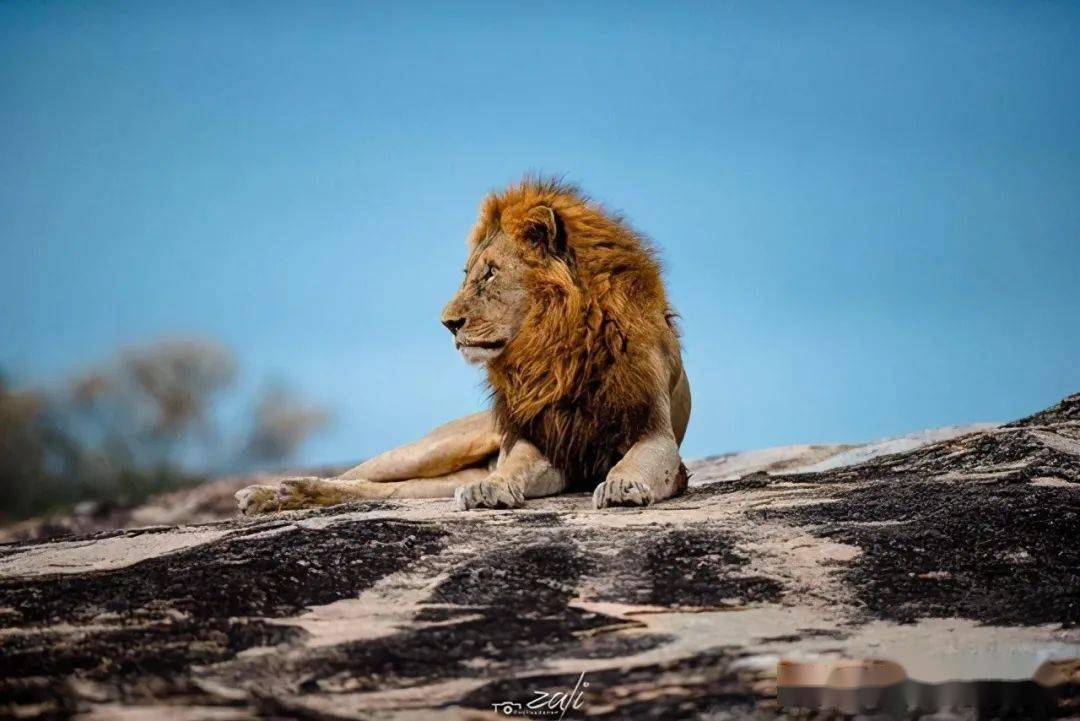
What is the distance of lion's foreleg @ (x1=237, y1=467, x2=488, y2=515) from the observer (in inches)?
239

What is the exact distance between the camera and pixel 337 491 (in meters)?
6.49

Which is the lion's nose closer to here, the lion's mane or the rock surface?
the lion's mane

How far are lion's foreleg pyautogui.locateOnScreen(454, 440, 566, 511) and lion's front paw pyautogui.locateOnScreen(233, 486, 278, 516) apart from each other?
1.15 metres

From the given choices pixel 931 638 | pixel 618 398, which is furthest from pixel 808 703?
pixel 618 398

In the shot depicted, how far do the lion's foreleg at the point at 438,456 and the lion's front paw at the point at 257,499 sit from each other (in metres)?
0.79

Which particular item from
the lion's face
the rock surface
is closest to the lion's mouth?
the lion's face

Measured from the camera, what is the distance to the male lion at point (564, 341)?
18.7 feet

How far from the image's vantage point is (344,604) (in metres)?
3.45

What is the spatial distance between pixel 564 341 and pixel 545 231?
0.55 m

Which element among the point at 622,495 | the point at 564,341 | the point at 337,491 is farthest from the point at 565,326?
the point at 337,491

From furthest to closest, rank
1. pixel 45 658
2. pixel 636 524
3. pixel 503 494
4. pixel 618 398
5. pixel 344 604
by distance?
pixel 618 398 → pixel 503 494 → pixel 636 524 → pixel 344 604 → pixel 45 658

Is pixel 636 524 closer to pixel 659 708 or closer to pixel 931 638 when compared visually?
pixel 931 638

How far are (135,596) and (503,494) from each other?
186cm

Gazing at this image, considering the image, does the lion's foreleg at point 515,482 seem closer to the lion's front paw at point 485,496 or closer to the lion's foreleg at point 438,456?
the lion's front paw at point 485,496
